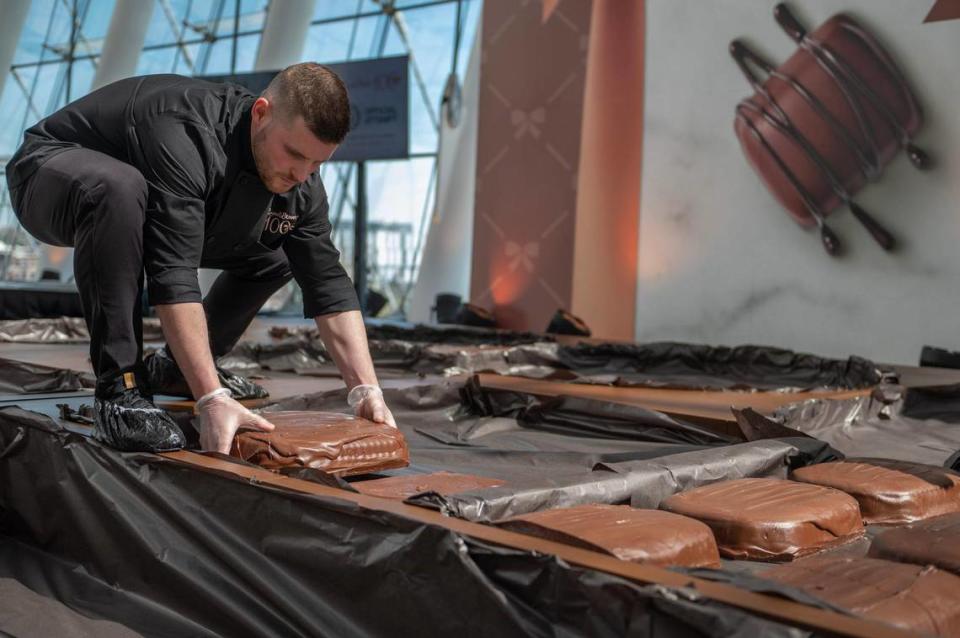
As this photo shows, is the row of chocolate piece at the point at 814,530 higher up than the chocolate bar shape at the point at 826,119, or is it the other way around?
the chocolate bar shape at the point at 826,119

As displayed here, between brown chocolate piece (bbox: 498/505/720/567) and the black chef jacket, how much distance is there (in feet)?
2.67

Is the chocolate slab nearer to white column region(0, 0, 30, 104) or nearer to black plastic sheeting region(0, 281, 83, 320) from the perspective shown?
black plastic sheeting region(0, 281, 83, 320)

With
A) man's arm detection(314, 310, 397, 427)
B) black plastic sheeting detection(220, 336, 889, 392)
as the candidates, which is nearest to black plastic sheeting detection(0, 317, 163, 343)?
black plastic sheeting detection(220, 336, 889, 392)

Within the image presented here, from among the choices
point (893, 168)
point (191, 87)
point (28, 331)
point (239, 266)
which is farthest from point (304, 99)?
point (893, 168)

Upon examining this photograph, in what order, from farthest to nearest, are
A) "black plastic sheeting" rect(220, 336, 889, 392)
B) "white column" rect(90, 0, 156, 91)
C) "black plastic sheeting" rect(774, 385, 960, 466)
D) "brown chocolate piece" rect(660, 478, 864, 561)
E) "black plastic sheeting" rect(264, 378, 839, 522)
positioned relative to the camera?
"white column" rect(90, 0, 156, 91)
"black plastic sheeting" rect(220, 336, 889, 392)
"black plastic sheeting" rect(774, 385, 960, 466)
"black plastic sheeting" rect(264, 378, 839, 522)
"brown chocolate piece" rect(660, 478, 864, 561)

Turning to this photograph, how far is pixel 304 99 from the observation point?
5.41 ft

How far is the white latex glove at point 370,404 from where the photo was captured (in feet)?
6.07

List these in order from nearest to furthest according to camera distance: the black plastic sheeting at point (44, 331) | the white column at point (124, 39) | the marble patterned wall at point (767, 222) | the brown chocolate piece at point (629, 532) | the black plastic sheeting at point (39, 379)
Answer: the brown chocolate piece at point (629, 532) < the black plastic sheeting at point (39, 379) < the black plastic sheeting at point (44, 331) < the marble patterned wall at point (767, 222) < the white column at point (124, 39)

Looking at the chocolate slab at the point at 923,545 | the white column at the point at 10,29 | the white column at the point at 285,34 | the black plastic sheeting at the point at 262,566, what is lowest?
the black plastic sheeting at the point at 262,566

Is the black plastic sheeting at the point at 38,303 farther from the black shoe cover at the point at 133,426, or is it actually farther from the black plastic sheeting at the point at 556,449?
the black shoe cover at the point at 133,426

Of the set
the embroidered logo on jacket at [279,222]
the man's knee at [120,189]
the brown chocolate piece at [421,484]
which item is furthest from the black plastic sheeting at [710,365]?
the man's knee at [120,189]

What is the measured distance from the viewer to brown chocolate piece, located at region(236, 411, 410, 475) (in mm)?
1571

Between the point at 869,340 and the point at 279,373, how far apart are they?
3628 millimetres

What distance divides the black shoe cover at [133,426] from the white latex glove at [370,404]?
40 cm
